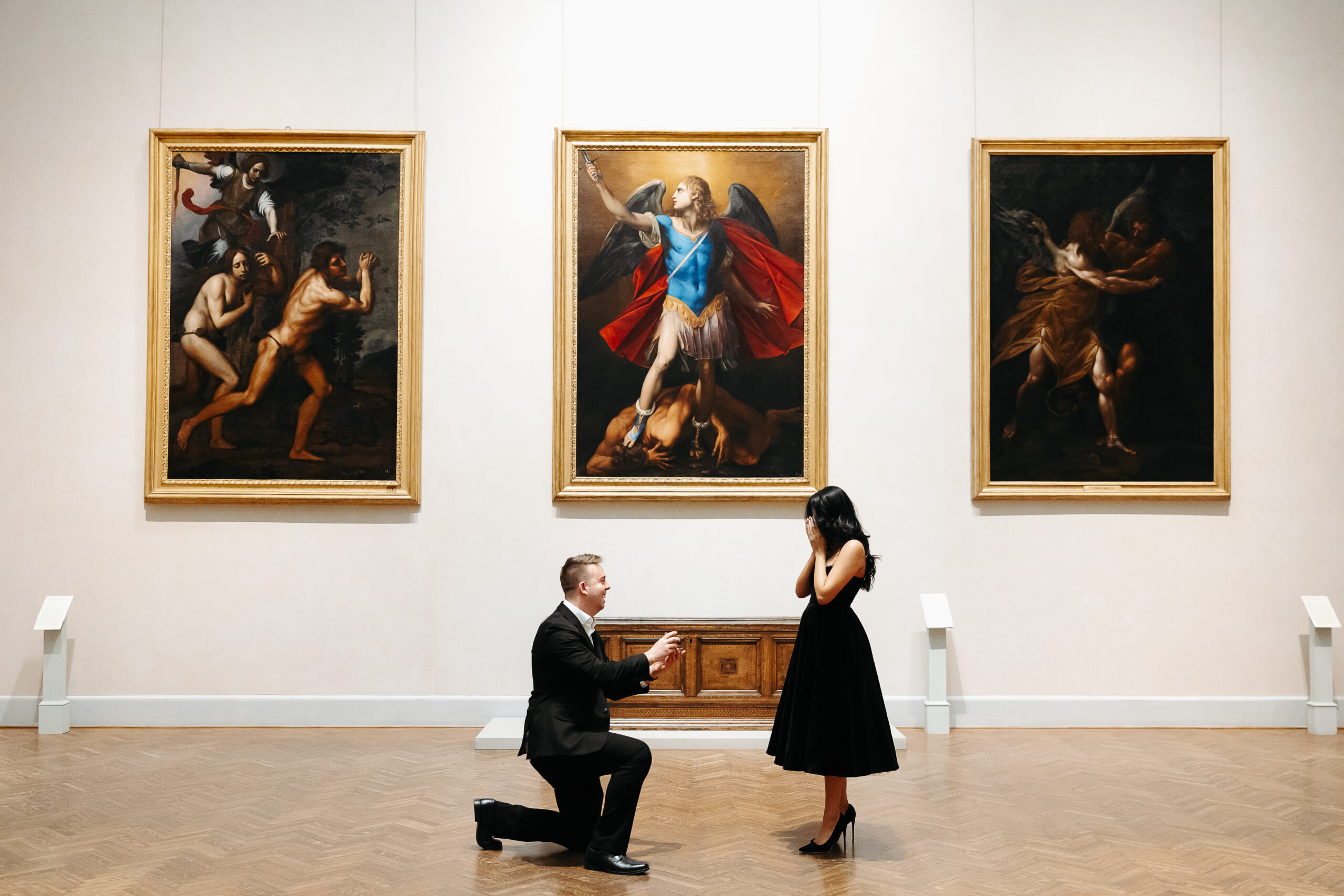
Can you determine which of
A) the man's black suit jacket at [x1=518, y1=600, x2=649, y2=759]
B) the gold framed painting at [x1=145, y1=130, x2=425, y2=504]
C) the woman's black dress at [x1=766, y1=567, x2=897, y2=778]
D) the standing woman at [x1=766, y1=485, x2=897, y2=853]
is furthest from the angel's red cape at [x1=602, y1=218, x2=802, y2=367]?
the man's black suit jacket at [x1=518, y1=600, x2=649, y2=759]

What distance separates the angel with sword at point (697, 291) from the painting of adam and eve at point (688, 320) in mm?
11

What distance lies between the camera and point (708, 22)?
9.04m

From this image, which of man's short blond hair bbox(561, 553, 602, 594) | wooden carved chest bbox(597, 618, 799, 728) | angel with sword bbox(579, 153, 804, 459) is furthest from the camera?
angel with sword bbox(579, 153, 804, 459)

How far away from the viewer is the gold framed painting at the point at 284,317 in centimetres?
882

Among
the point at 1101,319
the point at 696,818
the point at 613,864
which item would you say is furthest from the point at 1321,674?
the point at 613,864

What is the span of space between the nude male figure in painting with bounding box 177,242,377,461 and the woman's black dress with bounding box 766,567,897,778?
5498mm

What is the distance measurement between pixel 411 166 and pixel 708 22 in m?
3.12

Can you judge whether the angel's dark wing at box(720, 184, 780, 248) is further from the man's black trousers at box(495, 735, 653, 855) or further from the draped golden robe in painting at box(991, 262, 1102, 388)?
the man's black trousers at box(495, 735, 653, 855)

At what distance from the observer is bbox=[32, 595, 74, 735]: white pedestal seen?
8.34 metres

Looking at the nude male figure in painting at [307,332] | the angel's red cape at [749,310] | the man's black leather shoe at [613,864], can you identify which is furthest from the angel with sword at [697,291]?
the man's black leather shoe at [613,864]

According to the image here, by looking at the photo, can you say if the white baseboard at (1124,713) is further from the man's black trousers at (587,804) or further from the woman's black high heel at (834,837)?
the man's black trousers at (587,804)

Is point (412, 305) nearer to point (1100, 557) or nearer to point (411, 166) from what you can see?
point (411, 166)

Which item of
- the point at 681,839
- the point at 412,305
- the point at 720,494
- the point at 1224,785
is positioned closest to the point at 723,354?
the point at 720,494

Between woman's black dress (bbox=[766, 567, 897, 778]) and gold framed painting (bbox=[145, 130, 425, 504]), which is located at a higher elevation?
gold framed painting (bbox=[145, 130, 425, 504])
